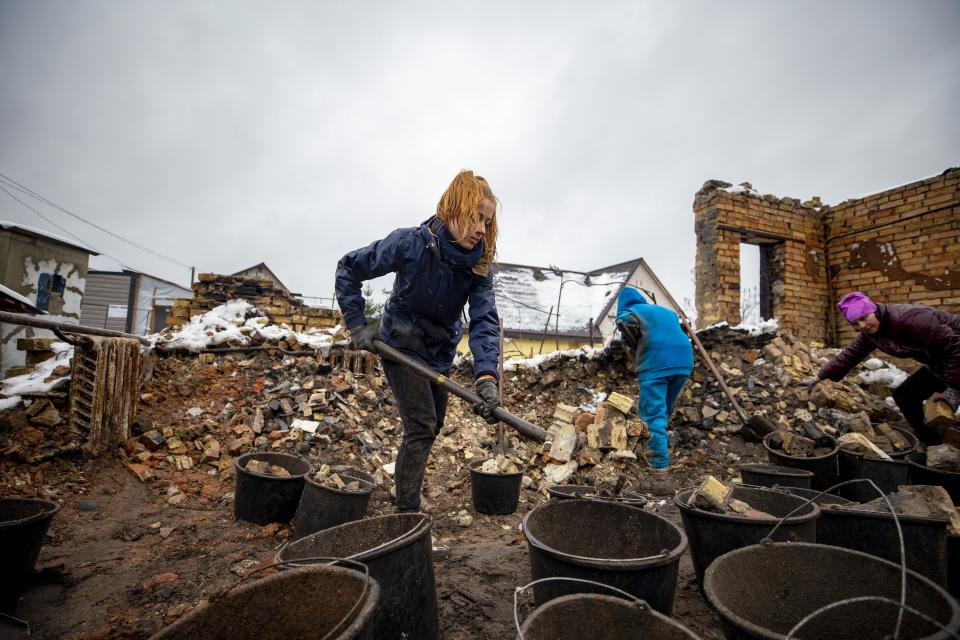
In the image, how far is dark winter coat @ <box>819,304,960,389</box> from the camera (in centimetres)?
362

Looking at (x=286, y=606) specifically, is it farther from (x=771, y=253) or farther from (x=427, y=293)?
(x=771, y=253)

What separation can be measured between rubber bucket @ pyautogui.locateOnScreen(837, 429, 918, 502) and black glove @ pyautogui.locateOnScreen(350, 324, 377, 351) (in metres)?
3.74

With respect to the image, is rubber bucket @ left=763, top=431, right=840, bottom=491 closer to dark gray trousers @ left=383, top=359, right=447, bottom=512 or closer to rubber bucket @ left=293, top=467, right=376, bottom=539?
dark gray trousers @ left=383, top=359, right=447, bottom=512

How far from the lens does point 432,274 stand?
8.44 feet

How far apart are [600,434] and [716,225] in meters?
4.46

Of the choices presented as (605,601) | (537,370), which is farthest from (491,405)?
(537,370)

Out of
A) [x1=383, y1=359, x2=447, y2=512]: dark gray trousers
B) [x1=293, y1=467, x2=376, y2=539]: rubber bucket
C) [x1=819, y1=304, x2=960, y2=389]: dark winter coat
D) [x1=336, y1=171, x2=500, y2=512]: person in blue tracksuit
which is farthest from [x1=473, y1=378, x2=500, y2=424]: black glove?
[x1=819, y1=304, x2=960, y2=389]: dark winter coat

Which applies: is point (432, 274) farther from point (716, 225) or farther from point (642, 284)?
point (642, 284)

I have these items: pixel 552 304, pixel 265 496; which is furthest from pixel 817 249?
pixel 552 304

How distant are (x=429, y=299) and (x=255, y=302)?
6.26 m

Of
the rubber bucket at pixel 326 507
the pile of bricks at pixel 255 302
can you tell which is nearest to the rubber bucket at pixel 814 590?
the rubber bucket at pixel 326 507

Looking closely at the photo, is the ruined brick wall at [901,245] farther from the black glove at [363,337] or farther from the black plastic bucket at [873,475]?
the black glove at [363,337]

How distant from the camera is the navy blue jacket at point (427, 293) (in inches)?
101

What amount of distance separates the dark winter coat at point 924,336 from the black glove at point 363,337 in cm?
440
